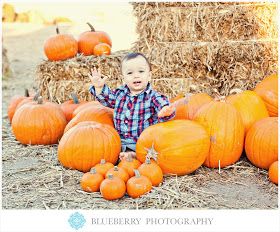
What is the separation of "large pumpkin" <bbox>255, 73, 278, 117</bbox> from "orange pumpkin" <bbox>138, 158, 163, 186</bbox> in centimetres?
150

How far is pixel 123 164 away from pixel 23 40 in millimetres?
9141

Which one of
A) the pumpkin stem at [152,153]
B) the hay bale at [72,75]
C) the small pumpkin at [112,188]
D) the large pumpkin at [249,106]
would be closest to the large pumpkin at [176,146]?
the pumpkin stem at [152,153]

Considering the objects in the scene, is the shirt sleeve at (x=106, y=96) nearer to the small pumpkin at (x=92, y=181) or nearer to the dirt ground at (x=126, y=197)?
the dirt ground at (x=126, y=197)

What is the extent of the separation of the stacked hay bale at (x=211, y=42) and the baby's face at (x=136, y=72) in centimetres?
121

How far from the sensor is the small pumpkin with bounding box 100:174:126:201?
317cm

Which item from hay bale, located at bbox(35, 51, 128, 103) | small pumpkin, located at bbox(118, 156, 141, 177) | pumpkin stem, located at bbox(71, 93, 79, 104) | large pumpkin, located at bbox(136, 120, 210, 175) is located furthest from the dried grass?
hay bale, located at bbox(35, 51, 128, 103)

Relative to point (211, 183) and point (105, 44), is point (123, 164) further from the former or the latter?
point (105, 44)

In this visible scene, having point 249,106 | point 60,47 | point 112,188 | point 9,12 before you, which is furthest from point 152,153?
point 9,12

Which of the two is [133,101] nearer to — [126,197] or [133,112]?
[133,112]

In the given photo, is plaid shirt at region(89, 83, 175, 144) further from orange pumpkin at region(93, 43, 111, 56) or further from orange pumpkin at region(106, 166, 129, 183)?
orange pumpkin at region(93, 43, 111, 56)

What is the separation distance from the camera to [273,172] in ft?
11.4

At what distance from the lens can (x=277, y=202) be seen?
3.22m

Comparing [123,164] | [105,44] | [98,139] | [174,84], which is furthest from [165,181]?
[105,44]
